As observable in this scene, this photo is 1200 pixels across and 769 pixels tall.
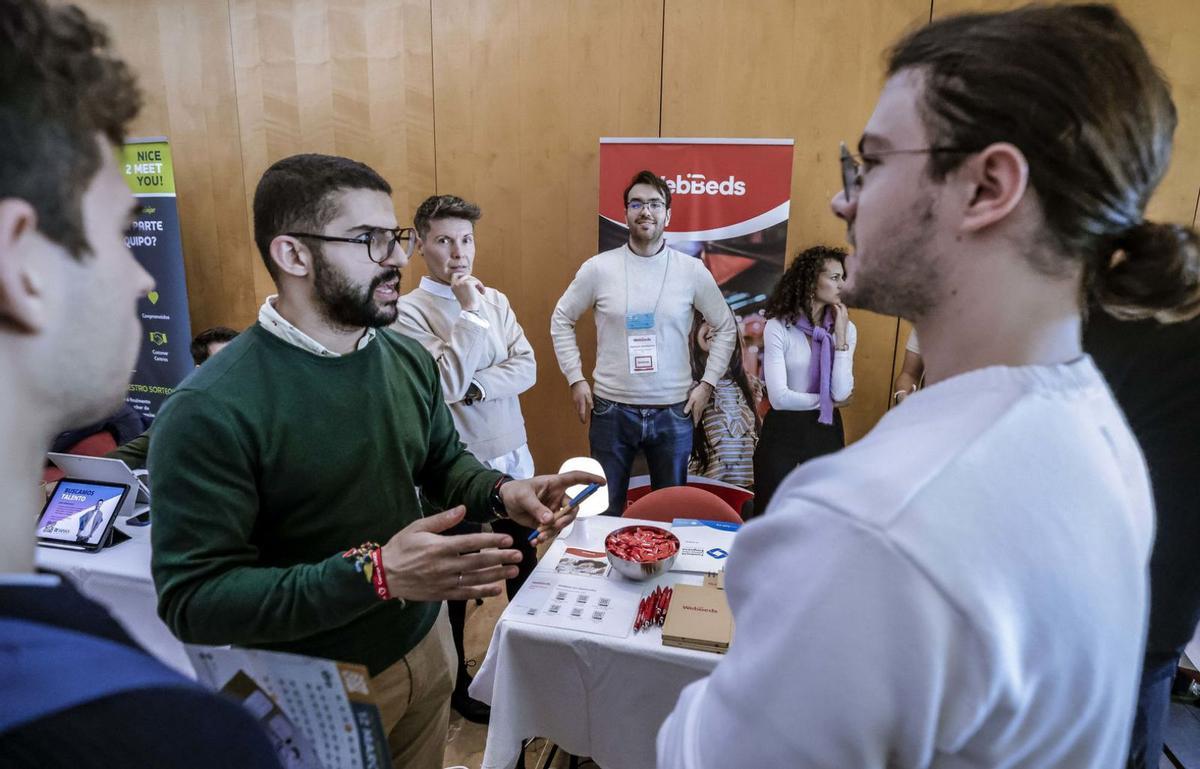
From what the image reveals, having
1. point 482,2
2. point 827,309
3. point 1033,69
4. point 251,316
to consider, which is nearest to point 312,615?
point 1033,69

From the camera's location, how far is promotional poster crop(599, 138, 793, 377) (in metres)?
3.63

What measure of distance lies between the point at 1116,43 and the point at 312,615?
1.45 meters

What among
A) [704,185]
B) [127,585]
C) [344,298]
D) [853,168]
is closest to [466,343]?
[344,298]

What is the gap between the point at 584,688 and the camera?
5.32 feet

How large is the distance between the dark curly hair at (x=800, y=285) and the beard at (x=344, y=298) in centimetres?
240

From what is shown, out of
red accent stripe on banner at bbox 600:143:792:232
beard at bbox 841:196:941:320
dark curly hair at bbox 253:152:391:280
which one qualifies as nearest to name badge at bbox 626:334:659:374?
red accent stripe on banner at bbox 600:143:792:232

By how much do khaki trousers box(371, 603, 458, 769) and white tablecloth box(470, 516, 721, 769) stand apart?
0.44 ft

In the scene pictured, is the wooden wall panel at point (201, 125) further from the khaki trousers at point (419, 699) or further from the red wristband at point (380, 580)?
the red wristband at point (380, 580)

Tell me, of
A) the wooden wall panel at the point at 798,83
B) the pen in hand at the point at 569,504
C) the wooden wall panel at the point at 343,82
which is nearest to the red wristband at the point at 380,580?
the pen in hand at the point at 569,504

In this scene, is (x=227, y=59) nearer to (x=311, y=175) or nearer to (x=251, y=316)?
(x=251, y=316)

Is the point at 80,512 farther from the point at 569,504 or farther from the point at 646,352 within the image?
the point at 646,352

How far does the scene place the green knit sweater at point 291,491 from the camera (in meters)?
1.18

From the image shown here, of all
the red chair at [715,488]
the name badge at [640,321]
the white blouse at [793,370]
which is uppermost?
the name badge at [640,321]

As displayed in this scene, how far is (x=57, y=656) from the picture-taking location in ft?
1.27
